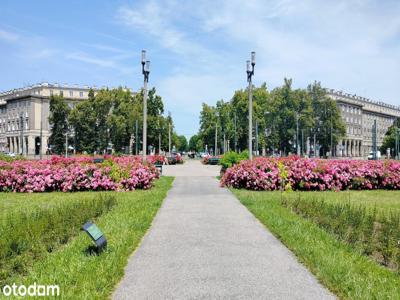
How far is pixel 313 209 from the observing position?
35.0ft

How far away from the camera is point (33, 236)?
7.04 meters

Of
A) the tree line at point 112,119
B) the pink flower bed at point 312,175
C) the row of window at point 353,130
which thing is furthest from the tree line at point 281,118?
the row of window at point 353,130

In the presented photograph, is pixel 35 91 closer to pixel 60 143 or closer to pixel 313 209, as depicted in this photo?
pixel 60 143

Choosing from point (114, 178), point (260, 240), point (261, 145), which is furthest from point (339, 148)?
point (260, 240)

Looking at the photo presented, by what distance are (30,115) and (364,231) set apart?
123070 millimetres

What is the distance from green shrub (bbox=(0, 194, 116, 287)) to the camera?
579 cm

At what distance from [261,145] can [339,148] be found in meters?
62.5

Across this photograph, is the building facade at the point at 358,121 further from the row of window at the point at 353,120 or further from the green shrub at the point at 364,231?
the green shrub at the point at 364,231

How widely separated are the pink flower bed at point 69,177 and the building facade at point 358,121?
115 meters

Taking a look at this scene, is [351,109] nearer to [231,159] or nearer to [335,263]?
[231,159]

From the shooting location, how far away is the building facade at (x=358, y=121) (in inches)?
5261

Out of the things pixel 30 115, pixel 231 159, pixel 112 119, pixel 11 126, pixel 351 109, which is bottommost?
pixel 231 159

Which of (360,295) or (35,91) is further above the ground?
(35,91)

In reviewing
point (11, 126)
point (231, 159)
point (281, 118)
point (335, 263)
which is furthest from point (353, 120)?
point (335, 263)
